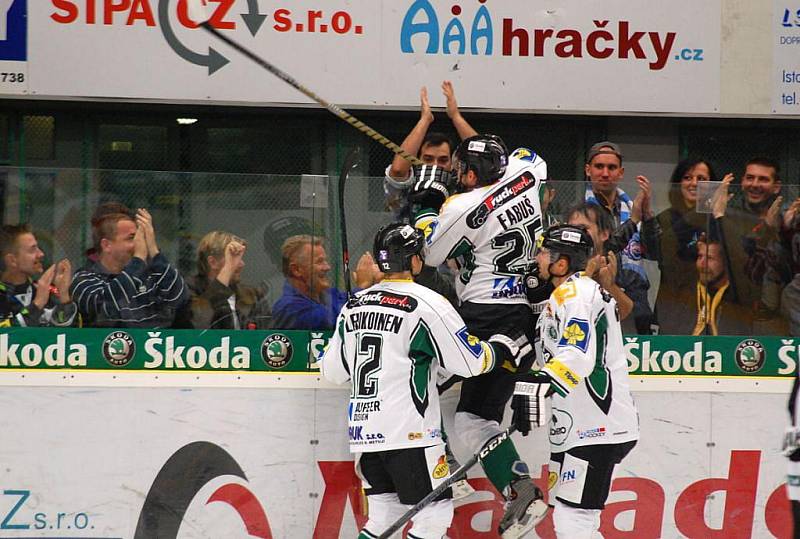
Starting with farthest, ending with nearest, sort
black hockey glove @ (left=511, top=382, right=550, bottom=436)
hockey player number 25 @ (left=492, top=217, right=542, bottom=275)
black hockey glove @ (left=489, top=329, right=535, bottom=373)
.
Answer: hockey player number 25 @ (left=492, top=217, right=542, bottom=275), black hockey glove @ (left=489, top=329, right=535, bottom=373), black hockey glove @ (left=511, top=382, right=550, bottom=436)

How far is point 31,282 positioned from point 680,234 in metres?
3.10

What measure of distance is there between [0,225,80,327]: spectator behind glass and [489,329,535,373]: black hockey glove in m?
2.01

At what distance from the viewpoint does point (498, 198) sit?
215 inches

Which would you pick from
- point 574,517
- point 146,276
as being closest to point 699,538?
point 574,517

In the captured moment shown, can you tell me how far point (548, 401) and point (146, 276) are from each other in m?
1.97

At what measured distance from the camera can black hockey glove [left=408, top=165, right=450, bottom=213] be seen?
5.78m

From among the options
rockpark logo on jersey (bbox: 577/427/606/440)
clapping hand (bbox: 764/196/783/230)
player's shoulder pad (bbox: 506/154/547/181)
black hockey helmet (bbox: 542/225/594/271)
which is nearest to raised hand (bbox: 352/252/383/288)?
player's shoulder pad (bbox: 506/154/547/181)

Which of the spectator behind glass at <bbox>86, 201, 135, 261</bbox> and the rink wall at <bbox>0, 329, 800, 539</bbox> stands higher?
the spectator behind glass at <bbox>86, 201, 135, 261</bbox>

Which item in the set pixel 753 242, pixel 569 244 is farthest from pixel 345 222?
pixel 753 242

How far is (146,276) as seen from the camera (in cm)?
584

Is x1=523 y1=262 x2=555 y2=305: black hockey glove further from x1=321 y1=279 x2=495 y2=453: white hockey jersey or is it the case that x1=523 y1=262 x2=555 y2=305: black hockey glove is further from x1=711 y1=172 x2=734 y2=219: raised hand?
x1=711 y1=172 x2=734 y2=219: raised hand

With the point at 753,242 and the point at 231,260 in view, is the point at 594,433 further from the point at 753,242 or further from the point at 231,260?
the point at 231,260

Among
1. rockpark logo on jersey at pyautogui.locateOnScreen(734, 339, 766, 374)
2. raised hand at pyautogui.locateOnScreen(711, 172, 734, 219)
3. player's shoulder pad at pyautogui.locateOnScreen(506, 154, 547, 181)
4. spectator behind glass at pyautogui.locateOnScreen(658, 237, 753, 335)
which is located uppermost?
player's shoulder pad at pyautogui.locateOnScreen(506, 154, 547, 181)

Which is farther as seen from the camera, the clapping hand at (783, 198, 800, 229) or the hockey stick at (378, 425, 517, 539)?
the clapping hand at (783, 198, 800, 229)
